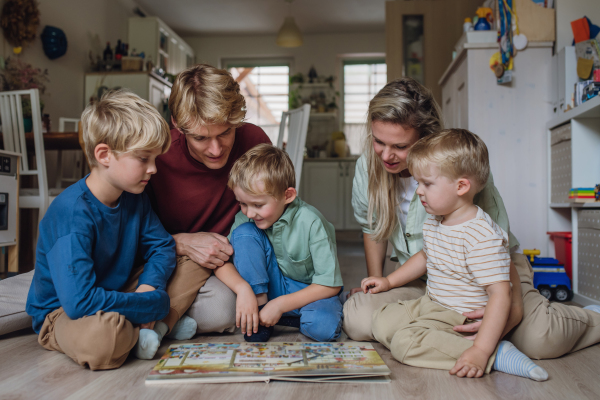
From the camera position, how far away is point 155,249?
4.22ft

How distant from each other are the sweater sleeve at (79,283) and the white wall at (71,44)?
10.2ft

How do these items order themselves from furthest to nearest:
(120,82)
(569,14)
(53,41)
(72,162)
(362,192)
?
(120,82) < (72,162) < (53,41) < (569,14) < (362,192)

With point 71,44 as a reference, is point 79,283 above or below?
below

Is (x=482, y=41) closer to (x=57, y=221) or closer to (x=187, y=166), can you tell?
(x=187, y=166)

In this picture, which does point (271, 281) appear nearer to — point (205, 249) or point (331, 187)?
point (205, 249)

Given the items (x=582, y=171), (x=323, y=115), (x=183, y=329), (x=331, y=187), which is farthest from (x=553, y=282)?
(x=323, y=115)

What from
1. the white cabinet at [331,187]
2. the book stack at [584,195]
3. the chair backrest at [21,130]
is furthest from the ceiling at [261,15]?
the book stack at [584,195]

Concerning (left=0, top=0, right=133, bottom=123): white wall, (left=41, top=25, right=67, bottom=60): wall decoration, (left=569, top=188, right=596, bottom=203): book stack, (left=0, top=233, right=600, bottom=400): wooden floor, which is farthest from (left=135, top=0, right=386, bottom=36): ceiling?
(left=0, top=233, right=600, bottom=400): wooden floor

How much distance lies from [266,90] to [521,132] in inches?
170

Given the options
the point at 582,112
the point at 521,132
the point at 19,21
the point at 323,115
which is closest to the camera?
the point at 582,112

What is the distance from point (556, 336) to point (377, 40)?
17.2ft

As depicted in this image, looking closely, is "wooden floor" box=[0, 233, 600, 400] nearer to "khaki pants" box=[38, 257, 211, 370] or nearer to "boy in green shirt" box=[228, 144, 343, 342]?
"khaki pants" box=[38, 257, 211, 370]

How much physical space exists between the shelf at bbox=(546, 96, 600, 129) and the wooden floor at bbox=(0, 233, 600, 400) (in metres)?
1.01

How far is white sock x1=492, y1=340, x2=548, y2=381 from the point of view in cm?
97
